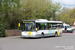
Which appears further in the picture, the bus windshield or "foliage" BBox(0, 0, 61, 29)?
"foliage" BBox(0, 0, 61, 29)

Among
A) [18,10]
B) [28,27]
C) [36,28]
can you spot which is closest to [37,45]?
[36,28]

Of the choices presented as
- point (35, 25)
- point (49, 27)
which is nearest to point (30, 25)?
point (35, 25)

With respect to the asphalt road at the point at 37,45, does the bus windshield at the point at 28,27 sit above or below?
above

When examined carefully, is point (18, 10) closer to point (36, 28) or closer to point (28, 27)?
point (28, 27)

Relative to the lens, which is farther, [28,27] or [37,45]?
[28,27]

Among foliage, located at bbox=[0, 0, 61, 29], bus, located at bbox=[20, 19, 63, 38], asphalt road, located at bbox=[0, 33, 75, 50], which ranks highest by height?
foliage, located at bbox=[0, 0, 61, 29]

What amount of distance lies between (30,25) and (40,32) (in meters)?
1.91

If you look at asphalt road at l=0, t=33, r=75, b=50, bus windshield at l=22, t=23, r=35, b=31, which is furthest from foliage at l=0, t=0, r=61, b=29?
asphalt road at l=0, t=33, r=75, b=50

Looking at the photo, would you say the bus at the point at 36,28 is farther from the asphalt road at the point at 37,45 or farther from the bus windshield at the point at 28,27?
the asphalt road at the point at 37,45

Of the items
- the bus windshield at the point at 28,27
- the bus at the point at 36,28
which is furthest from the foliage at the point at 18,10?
the bus windshield at the point at 28,27

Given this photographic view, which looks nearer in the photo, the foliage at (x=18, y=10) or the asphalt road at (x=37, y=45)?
the asphalt road at (x=37, y=45)

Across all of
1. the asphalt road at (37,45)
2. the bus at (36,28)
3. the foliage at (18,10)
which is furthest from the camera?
the foliage at (18,10)

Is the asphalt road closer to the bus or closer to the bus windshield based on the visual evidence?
the bus

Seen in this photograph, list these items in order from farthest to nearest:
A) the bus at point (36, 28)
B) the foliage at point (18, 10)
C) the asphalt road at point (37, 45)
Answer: the foliage at point (18, 10) → the bus at point (36, 28) → the asphalt road at point (37, 45)
